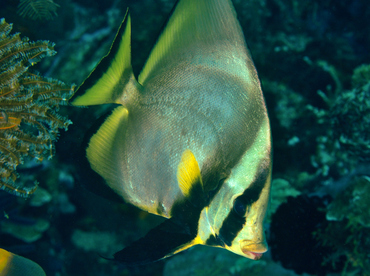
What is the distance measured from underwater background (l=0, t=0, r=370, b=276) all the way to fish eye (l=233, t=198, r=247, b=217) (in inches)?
65.3

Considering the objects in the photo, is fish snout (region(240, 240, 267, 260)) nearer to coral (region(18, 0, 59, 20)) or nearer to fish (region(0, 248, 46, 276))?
fish (region(0, 248, 46, 276))

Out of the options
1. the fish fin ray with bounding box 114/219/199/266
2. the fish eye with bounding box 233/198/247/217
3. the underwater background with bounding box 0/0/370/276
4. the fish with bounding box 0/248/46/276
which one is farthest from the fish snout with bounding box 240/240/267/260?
the fish with bounding box 0/248/46/276

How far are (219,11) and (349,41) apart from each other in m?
3.03

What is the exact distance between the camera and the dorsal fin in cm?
126

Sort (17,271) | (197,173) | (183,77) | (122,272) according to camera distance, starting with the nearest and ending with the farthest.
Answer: (197,173), (183,77), (17,271), (122,272)

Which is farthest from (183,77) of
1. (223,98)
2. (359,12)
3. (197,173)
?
(359,12)

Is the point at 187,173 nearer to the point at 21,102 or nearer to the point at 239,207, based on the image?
the point at 239,207

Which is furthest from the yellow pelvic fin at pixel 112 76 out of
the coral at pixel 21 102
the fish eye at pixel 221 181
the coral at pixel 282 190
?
the coral at pixel 282 190

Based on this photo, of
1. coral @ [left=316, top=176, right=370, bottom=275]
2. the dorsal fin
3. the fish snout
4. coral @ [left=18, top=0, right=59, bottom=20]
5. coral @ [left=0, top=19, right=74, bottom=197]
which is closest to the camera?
the fish snout

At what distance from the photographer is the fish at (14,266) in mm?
1854

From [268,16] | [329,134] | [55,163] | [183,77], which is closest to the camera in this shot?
[183,77]

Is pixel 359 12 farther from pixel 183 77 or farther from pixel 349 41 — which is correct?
pixel 183 77

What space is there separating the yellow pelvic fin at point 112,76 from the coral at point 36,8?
5.19 ft

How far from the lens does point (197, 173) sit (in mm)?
1194
